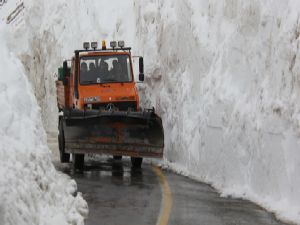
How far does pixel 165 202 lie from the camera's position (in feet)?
32.4

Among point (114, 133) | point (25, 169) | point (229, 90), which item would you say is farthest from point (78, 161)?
point (25, 169)

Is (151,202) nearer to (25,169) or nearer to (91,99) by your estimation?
(25,169)

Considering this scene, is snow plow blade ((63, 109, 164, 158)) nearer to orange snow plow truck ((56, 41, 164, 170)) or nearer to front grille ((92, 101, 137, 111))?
orange snow plow truck ((56, 41, 164, 170))

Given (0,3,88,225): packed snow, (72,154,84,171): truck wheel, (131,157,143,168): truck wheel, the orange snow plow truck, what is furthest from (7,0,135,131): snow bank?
(0,3,88,225): packed snow

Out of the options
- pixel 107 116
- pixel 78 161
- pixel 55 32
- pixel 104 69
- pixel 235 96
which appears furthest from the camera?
pixel 55 32

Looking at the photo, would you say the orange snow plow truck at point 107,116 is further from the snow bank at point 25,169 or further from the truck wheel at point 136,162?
the snow bank at point 25,169

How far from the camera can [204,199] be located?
10.4m

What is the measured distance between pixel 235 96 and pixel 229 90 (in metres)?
0.43

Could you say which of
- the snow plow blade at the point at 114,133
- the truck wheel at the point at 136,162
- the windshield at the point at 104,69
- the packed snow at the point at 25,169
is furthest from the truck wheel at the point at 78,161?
the packed snow at the point at 25,169

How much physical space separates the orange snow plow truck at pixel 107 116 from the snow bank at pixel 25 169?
4606 millimetres

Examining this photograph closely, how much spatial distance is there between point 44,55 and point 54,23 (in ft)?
5.74

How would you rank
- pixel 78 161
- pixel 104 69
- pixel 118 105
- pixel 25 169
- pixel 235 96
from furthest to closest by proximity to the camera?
pixel 104 69, pixel 118 105, pixel 78 161, pixel 235 96, pixel 25 169

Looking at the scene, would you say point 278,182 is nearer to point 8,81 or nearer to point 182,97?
point 8,81

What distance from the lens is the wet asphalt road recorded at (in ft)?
27.8
